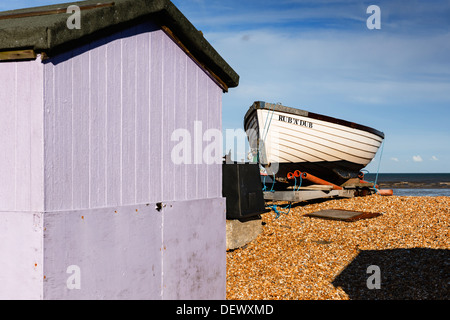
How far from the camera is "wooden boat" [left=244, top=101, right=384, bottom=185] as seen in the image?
13.5 meters

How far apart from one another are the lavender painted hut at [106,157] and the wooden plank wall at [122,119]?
1 centimetres

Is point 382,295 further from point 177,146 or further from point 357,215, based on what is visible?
point 357,215

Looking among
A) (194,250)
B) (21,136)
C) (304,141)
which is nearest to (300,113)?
(304,141)

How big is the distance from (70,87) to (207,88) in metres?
2.18

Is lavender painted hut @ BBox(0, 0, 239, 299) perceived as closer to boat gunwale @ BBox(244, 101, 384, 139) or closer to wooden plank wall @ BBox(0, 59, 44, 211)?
wooden plank wall @ BBox(0, 59, 44, 211)

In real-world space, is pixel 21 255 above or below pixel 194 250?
above

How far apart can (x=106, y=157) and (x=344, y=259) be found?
5.39 metres

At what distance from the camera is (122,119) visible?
391cm

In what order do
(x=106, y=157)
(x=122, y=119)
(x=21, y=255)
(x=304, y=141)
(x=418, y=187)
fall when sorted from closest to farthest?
(x=21, y=255)
(x=106, y=157)
(x=122, y=119)
(x=304, y=141)
(x=418, y=187)

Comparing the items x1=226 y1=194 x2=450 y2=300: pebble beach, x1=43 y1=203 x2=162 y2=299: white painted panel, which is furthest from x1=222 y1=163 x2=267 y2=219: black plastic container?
x1=43 y1=203 x2=162 y2=299: white painted panel

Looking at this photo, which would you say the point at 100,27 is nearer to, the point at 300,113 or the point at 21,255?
the point at 21,255

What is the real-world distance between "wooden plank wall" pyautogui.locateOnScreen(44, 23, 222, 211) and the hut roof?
120 mm

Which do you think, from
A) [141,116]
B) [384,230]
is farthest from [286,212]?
[141,116]

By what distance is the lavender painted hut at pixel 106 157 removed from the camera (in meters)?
3.12
